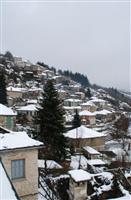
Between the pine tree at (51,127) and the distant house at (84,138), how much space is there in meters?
12.8

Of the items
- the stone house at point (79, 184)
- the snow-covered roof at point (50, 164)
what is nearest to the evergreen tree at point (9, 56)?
the snow-covered roof at point (50, 164)

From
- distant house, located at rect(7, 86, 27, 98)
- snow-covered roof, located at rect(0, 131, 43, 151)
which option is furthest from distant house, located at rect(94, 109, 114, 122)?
snow-covered roof, located at rect(0, 131, 43, 151)

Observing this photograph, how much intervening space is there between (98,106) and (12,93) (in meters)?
31.3

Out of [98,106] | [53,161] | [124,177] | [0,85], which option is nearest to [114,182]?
[124,177]

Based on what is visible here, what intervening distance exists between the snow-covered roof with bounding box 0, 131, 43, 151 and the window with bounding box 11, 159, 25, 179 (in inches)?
33.2

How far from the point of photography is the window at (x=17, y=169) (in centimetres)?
1639

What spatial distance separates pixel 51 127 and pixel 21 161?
33.9 feet

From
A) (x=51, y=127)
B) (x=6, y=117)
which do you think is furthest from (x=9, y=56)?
(x=51, y=127)

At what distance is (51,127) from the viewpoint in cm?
2688

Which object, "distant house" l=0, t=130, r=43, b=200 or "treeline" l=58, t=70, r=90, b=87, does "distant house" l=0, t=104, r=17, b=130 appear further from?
"treeline" l=58, t=70, r=90, b=87

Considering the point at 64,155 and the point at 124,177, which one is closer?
the point at 124,177

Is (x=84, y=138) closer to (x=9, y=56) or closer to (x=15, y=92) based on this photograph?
(x=15, y=92)

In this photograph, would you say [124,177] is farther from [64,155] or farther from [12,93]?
[12,93]

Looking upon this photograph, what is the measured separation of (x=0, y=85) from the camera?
2297 inches
